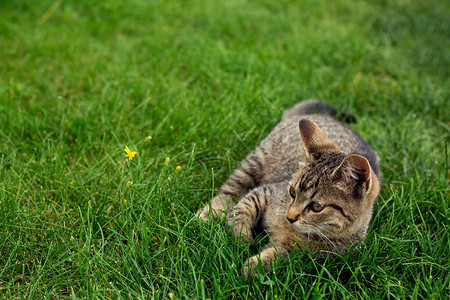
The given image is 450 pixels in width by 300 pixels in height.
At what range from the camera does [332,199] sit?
277 centimetres

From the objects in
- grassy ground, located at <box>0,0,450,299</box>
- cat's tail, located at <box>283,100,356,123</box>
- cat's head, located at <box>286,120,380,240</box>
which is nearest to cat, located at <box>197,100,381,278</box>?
cat's head, located at <box>286,120,380,240</box>

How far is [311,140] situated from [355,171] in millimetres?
491

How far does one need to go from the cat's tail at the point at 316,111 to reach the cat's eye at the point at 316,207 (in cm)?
174

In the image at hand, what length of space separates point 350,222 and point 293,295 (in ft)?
2.22

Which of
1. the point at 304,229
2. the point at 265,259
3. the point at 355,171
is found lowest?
the point at 265,259

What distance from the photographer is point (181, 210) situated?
10.4 ft

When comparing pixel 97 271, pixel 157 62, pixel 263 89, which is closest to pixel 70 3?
pixel 157 62

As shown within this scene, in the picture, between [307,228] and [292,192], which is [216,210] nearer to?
[292,192]

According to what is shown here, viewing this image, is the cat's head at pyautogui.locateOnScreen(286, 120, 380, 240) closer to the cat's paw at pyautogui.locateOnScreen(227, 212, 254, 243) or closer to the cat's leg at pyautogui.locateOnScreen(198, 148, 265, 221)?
the cat's paw at pyautogui.locateOnScreen(227, 212, 254, 243)

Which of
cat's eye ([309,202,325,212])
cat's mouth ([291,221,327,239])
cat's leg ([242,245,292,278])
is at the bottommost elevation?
cat's leg ([242,245,292,278])

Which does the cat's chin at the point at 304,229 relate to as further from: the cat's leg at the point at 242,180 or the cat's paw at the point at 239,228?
the cat's leg at the point at 242,180

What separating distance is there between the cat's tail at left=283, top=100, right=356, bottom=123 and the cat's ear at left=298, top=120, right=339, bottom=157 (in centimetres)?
127

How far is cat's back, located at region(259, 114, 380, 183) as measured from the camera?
11.9ft

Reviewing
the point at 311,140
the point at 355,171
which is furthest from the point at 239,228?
the point at 355,171
